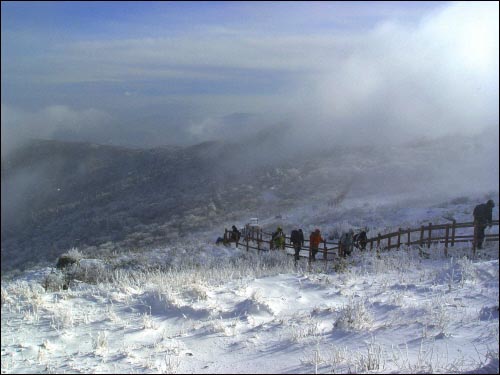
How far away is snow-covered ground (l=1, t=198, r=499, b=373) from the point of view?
5.52 metres

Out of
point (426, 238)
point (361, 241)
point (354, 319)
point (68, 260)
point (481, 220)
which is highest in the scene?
point (481, 220)

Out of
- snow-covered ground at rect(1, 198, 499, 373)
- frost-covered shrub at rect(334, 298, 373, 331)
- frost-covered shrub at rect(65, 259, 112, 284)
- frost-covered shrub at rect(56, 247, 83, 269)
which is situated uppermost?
frost-covered shrub at rect(334, 298, 373, 331)

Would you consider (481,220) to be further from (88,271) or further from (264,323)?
(88,271)

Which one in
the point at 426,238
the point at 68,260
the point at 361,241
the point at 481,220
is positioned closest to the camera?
the point at 481,220

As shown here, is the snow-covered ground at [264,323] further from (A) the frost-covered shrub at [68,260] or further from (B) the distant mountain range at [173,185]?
(B) the distant mountain range at [173,185]

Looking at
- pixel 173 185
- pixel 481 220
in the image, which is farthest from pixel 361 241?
pixel 173 185

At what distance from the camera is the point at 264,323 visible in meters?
7.19

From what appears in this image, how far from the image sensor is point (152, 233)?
37.0 meters

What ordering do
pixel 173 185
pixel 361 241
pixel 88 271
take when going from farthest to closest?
pixel 173 185
pixel 361 241
pixel 88 271

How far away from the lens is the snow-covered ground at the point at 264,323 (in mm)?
5520

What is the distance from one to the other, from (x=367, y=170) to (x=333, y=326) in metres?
47.4

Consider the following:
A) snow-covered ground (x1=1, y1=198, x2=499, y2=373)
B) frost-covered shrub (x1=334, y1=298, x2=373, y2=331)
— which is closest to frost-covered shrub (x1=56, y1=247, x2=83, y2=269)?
snow-covered ground (x1=1, y1=198, x2=499, y2=373)

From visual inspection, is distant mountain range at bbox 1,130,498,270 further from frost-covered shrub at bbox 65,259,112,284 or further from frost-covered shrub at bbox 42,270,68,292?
frost-covered shrub at bbox 42,270,68,292

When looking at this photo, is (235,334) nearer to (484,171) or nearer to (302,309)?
(302,309)
